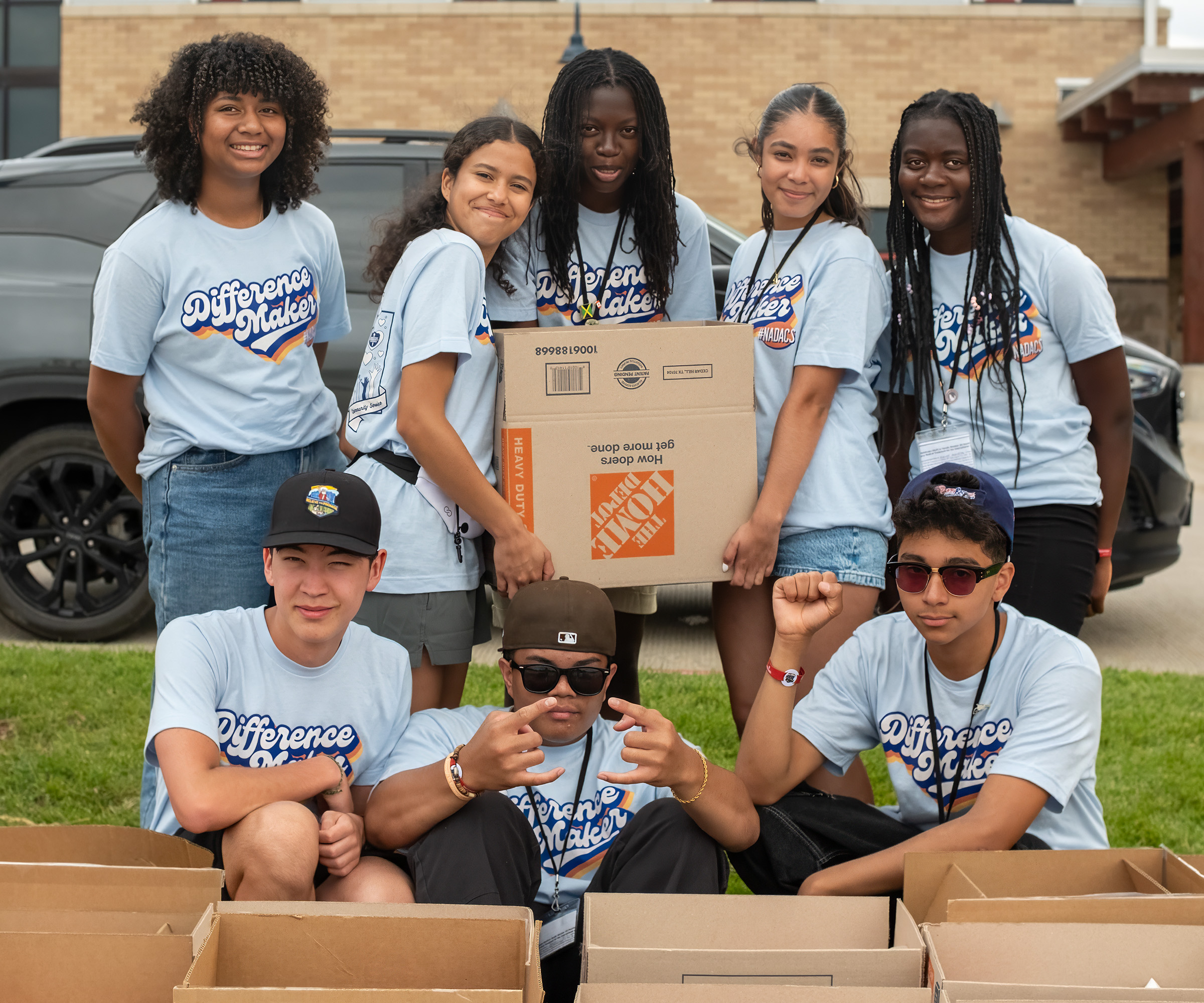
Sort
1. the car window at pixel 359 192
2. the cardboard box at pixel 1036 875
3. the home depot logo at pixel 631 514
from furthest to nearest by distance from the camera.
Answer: the car window at pixel 359 192 → the home depot logo at pixel 631 514 → the cardboard box at pixel 1036 875

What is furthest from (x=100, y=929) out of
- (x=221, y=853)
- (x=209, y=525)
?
(x=209, y=525)

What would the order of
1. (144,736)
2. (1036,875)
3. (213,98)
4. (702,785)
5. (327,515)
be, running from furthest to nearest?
(144,736) → (213,98) → (327,515) → (702,785) → (1036,875)

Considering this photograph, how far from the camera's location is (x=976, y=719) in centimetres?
254

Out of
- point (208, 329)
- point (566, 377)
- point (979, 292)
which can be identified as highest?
point (979, 292)

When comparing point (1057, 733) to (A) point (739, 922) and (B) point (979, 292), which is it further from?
(B) point (979, 292)

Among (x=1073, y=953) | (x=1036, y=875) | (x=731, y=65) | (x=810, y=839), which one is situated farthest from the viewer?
(x=731, y=65)

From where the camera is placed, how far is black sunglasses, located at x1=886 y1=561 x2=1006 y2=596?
244cm

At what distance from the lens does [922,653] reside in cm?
260

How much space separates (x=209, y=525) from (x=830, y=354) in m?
1.50

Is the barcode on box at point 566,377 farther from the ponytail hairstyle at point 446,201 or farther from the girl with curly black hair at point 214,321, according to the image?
the girl with curly black hair at point 214,321

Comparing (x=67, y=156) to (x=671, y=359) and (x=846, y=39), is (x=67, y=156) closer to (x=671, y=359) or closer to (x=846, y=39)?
(x=671, y=359)

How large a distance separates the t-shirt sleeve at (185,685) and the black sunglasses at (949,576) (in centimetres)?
141

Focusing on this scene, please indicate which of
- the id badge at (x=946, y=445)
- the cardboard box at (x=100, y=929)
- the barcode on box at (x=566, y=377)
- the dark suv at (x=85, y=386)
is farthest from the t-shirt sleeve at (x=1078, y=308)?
the dark suv at (x=85, y=386)

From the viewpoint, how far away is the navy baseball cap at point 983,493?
8.18 feet
